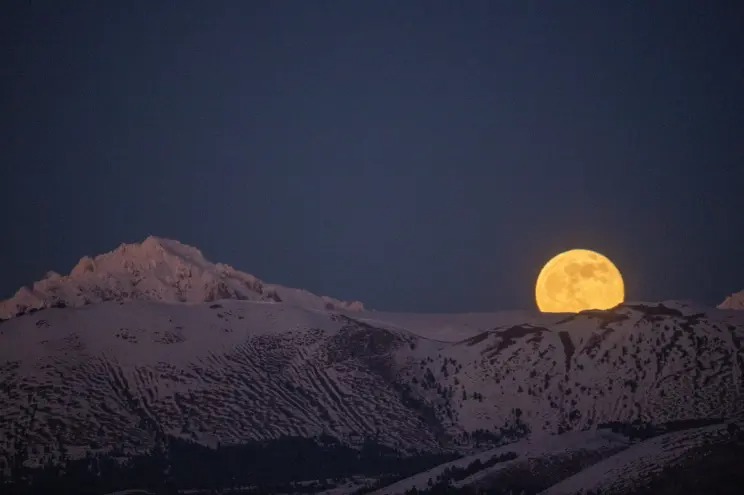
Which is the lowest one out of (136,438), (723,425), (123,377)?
(723,425)

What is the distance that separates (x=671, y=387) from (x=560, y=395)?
20.9 meters

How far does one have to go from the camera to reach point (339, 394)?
180m

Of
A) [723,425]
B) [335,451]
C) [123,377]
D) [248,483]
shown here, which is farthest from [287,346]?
[723,425]

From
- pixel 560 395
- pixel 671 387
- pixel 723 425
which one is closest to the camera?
pixel 723 425

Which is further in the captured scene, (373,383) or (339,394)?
(373,383)

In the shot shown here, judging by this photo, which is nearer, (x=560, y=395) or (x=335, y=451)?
(x=335, y=451)

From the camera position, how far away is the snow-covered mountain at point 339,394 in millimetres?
146500

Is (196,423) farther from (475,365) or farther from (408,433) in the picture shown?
(475,365)

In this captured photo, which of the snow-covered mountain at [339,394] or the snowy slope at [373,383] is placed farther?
the snowy slope at [373,383]

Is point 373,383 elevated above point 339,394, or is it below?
above

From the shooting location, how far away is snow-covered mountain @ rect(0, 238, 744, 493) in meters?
146

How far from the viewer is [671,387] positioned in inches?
5881

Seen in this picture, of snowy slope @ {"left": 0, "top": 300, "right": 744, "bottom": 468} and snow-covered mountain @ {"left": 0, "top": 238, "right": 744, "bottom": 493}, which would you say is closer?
snow-covered mountain @ {"left": 0, "top": 238, "right": 744, "bottom": 493}

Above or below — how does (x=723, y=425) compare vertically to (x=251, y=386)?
below
